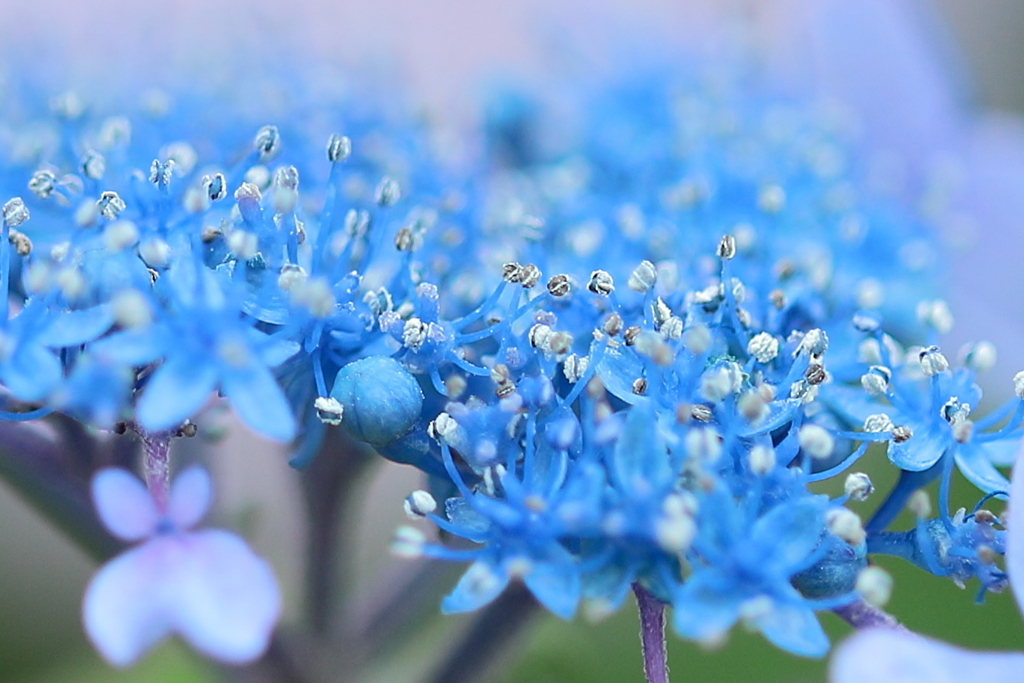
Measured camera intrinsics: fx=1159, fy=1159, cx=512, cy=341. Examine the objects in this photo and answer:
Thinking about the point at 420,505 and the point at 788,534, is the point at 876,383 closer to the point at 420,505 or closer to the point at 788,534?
the point at 788,534

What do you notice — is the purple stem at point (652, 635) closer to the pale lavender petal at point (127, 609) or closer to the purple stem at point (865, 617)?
the purple stem at point (865, 617)

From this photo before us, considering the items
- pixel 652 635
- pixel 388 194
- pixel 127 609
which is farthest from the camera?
pixel 388 194

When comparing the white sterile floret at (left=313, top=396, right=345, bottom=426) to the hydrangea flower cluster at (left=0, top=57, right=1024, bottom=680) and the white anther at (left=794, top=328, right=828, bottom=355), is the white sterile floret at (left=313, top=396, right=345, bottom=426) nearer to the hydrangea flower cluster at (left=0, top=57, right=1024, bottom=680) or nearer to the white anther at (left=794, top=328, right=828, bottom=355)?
the hydrangea flower cluster at (left=0, top=57, right=1024, bottom=680)

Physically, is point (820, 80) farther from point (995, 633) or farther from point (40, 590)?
point (40, 590)

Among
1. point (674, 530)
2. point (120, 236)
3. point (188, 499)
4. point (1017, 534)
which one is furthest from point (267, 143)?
point (1017, 534)

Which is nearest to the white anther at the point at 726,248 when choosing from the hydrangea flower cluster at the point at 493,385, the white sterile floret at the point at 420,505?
the hydrangea flower cluster at the point at 493,385

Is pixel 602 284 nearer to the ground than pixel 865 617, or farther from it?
farther from it
